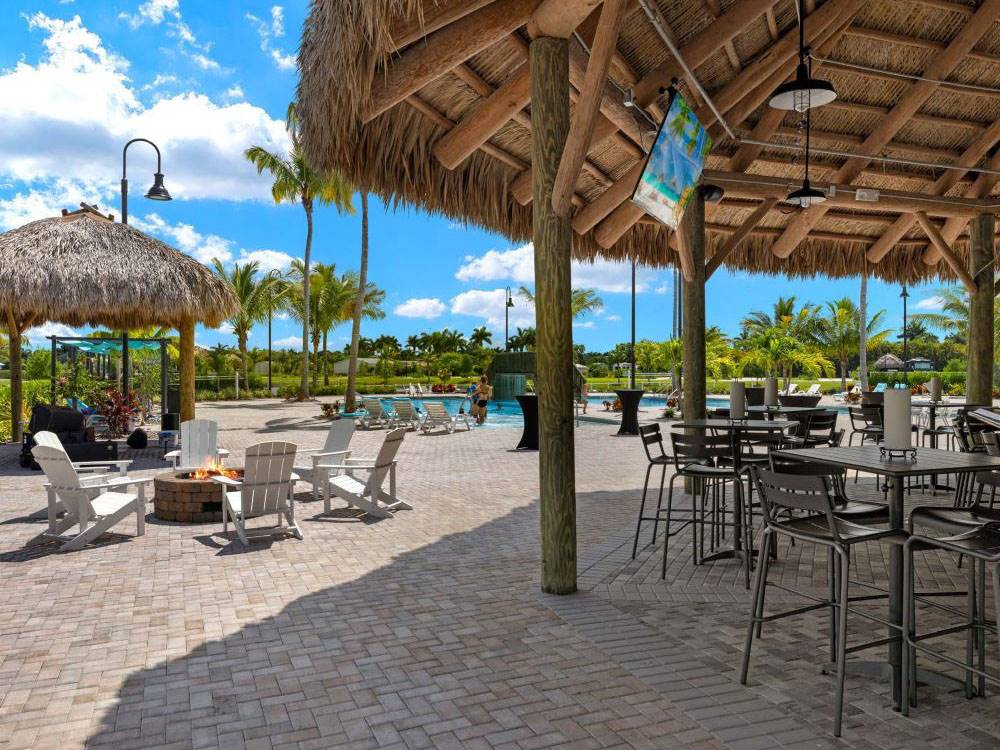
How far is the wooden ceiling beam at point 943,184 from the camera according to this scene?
9.16 m

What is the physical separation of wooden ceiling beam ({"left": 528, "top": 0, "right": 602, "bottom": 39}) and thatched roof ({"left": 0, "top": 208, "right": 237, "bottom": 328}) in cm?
982

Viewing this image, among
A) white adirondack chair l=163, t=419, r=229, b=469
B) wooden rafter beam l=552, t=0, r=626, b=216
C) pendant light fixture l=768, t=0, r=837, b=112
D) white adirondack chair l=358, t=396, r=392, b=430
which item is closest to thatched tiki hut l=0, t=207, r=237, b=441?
white adirondack chair l=163, t=419, r=229, b=469

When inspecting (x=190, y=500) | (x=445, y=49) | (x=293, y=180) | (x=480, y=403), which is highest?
(x=293, y=180)

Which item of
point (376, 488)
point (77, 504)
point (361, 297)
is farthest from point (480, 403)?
point (77, 504)

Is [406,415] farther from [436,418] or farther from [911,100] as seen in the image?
[911,100]

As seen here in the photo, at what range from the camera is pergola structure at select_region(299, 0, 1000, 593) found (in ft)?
14.9

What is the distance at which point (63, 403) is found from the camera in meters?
16.6

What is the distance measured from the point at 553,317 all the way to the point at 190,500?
4.37 meters

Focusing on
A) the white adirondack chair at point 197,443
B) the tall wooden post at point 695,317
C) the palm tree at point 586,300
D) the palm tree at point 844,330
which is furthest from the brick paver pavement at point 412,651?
the palm tree at point 586,300

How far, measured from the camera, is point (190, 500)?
701 cm

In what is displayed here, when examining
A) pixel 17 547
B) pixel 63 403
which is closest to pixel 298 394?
pixel 63 403

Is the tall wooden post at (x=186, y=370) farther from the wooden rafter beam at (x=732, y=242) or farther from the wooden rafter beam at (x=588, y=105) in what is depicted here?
the wooden rafter beam at (x=588, y=105)

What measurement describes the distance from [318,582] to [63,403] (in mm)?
14473

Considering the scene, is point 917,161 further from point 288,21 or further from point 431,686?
point 431,686
